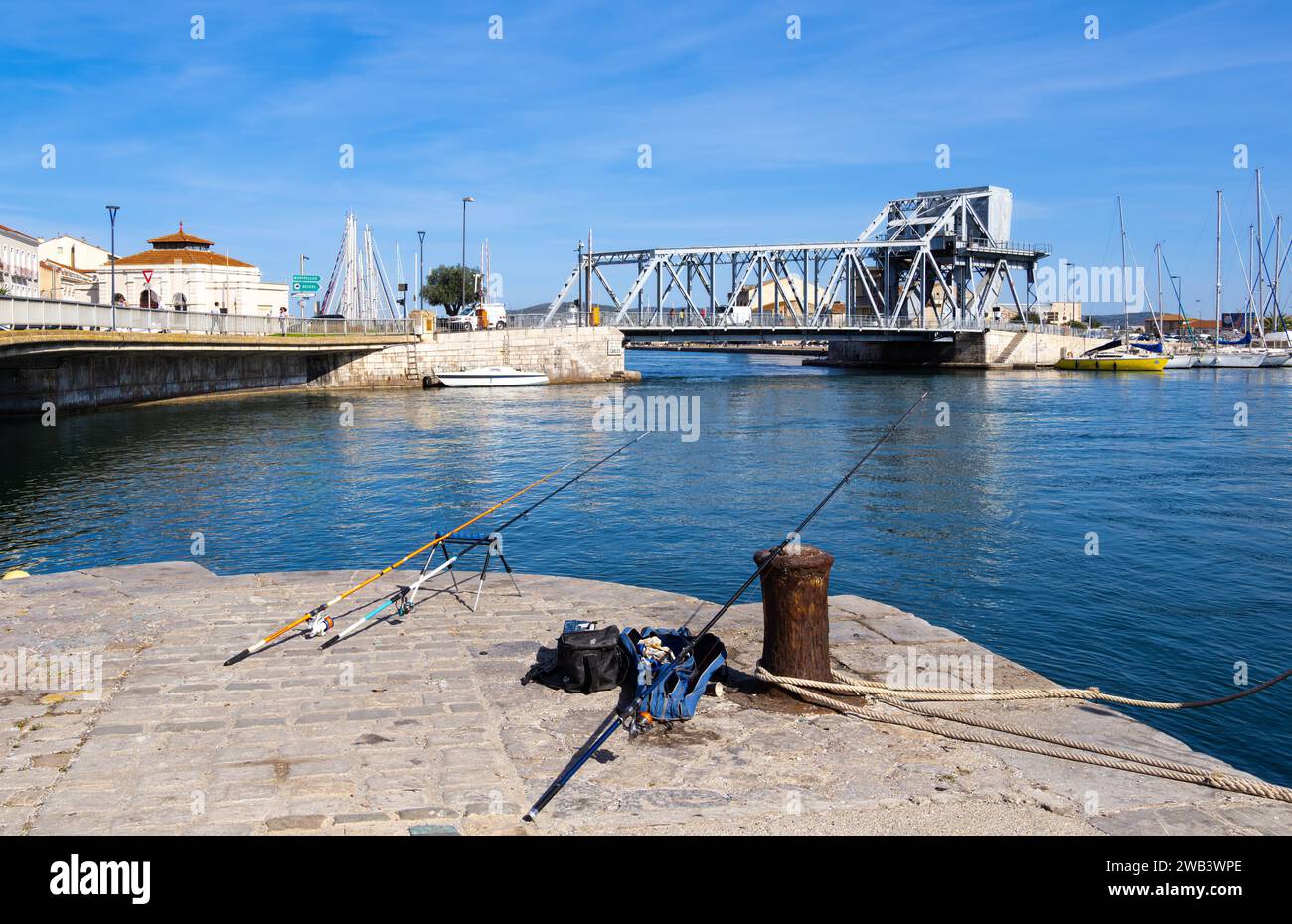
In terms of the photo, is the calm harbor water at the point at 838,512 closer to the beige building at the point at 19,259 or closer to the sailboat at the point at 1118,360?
the beige building at the point at 19,259

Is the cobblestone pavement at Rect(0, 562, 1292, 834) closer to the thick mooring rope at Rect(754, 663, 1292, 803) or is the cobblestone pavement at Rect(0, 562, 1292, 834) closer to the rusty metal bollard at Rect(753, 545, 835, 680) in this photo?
the thick mooring rope at Rect(754, 663, 1292, 803)

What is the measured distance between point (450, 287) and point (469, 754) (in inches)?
4067

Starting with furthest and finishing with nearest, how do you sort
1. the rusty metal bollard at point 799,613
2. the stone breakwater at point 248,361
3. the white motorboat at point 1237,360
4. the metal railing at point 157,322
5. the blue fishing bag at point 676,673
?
the white motorboat at point 1237,360 < the stone breakwater at point 248,361 < the metal railing at point 157,322 < the rusty metal bollard at point 799,613 < the blue fishing bag at point 676,673

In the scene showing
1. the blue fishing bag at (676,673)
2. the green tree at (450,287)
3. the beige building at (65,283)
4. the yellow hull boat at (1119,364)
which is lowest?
the blue fishing bag at (676,673)

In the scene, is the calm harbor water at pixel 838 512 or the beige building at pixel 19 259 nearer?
the calm harbor water at pixel 838 512

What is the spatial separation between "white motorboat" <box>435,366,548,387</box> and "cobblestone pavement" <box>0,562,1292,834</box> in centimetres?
5726

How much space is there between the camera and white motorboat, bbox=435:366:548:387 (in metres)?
67.3

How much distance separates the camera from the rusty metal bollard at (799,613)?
838cm

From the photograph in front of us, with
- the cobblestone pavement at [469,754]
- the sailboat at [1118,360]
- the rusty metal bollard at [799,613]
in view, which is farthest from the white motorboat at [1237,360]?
the rusty metal bollard at [799,613]

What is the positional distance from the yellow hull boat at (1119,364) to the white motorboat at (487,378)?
184ft

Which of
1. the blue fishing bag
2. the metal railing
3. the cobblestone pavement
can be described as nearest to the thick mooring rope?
the cobblestone pavement

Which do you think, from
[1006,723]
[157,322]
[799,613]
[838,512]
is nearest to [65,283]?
[157,322]
